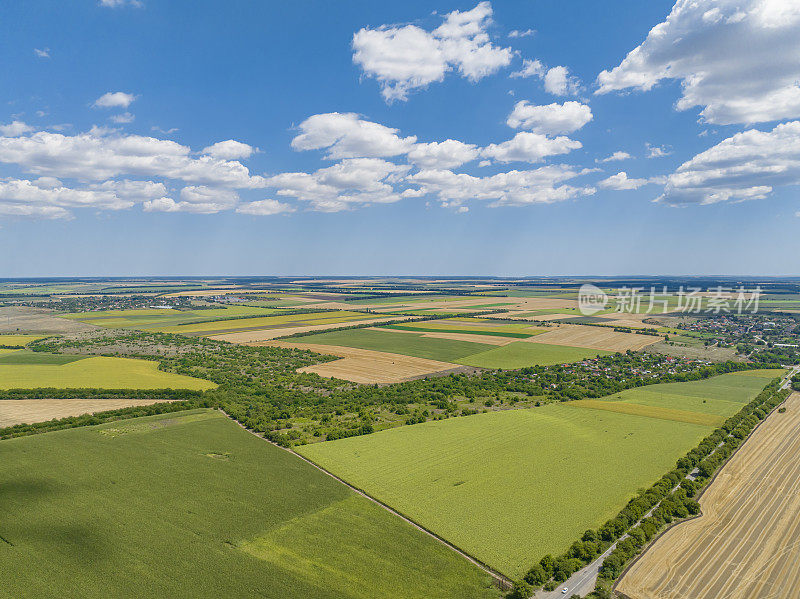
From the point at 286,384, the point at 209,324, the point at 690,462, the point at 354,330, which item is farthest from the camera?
the point at 209,324

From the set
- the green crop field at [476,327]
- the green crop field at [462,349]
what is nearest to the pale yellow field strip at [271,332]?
the green crop field at [462,349]

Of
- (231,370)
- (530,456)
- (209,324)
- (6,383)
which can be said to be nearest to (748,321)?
(530,456)

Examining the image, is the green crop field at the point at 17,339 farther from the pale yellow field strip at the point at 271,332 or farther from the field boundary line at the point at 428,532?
the field boundary line at the point at 428,532

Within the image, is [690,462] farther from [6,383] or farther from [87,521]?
[6,383]

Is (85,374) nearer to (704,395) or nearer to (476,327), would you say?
(476,327)

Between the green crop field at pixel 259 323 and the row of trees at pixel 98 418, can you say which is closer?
the row of trees at pixel 98 418

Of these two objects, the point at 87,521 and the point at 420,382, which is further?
the point at 420,382

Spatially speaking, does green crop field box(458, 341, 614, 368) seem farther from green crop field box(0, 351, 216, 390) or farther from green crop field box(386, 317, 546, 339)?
green crop field box(0, 351, 216, 390)
